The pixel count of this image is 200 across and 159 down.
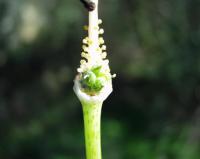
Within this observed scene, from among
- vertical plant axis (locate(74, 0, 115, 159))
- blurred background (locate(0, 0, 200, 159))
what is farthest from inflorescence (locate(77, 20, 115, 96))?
blurred background (locate(0, 0, 200, 159))

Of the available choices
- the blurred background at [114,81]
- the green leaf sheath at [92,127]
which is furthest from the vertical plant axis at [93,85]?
the blurred background at [114,81]

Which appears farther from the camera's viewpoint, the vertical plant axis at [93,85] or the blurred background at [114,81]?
the blurred background at [114,81]

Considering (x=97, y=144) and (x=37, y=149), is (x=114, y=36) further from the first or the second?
(x=97, y=144)

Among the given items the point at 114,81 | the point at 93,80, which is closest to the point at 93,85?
the point at 93,80

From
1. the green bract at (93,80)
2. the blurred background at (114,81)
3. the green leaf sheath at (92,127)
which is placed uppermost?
the blurred background at (114,81)

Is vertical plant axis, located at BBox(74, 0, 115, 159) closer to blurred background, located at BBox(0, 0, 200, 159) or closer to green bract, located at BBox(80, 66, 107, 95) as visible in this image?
green bract, located at BBox(80, 66, 107, 95)

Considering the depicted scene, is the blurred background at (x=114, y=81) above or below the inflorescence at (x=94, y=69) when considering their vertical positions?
above

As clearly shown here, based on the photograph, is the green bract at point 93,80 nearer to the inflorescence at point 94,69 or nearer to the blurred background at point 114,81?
the inflorescence at point 94,69
